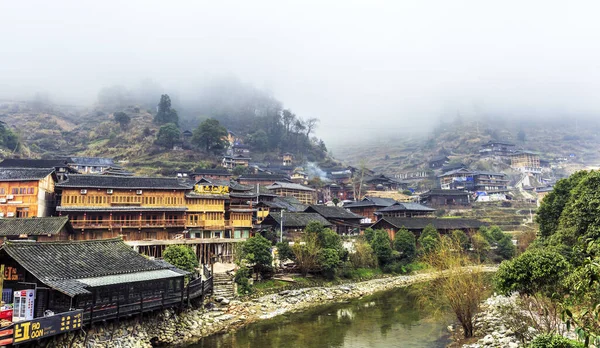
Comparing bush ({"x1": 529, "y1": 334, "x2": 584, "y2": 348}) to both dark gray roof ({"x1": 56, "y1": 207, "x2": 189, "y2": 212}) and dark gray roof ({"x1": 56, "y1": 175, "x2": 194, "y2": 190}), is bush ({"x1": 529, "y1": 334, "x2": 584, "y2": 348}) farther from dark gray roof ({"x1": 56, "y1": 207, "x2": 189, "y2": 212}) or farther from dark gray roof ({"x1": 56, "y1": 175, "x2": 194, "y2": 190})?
dark gray roof ({"x1": 56, "y1": 175, "x2": 194, "y2": 190})

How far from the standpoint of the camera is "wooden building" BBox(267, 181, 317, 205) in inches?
3541

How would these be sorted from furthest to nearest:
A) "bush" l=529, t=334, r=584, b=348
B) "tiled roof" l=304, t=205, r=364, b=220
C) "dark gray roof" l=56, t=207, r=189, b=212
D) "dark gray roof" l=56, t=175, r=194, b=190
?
"tiled roof" l=304, t=205, r=364, b=220
"dark gray roof" l=56, t=175, r=194, b=190
"dark gray roof" l=56, t=207, r=189, b=212
"bush" l=529, t=334, r=584, b=348

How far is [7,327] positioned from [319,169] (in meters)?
110

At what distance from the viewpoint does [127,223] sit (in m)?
50.3

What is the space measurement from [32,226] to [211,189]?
23064mm

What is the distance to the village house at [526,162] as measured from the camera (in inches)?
5709

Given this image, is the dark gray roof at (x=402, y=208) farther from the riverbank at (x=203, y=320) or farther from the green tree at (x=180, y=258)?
the green tree at (x=180, y=258)

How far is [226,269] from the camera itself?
48562 millimetres

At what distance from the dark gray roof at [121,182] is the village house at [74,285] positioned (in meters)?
20.2

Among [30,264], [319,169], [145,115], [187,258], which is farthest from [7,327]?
[145,115]

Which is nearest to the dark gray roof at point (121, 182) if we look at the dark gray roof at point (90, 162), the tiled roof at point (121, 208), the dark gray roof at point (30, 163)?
the tiled roof at point (121, 208)

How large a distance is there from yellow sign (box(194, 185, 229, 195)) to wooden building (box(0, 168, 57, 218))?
1781 centimetres

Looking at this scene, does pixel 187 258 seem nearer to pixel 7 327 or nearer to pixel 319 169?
pixel 7 327

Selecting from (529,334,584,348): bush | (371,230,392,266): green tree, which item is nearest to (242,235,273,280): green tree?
(371,230,392,266): green tree
